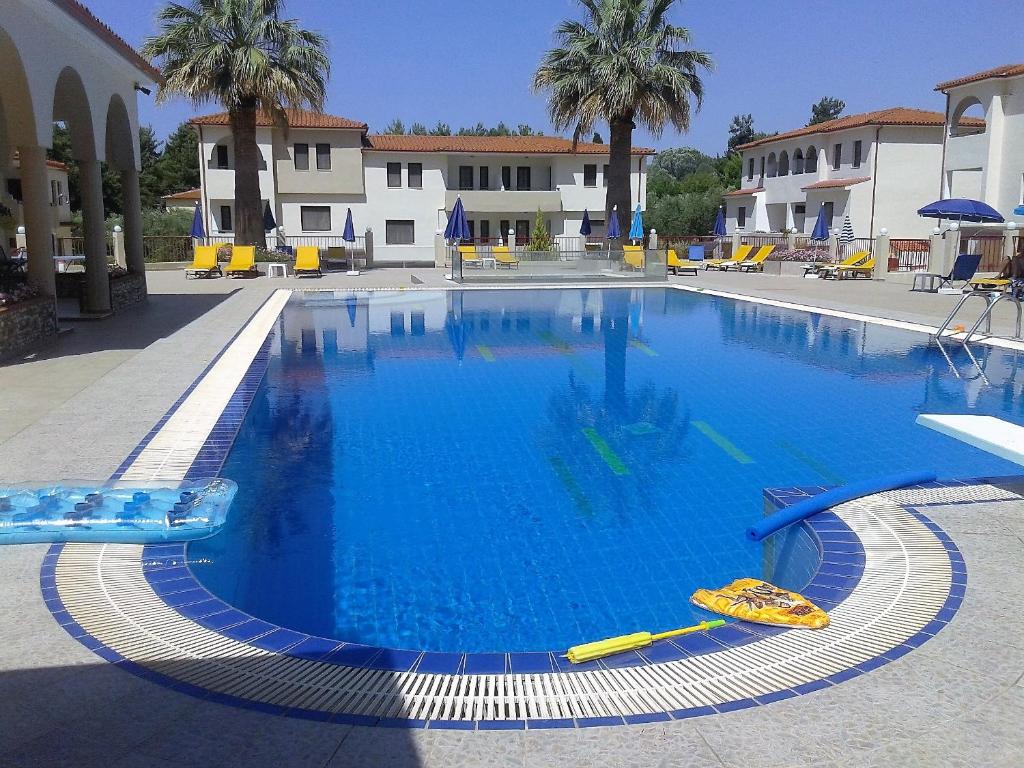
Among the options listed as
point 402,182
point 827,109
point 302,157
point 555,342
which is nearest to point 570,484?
point 555,342

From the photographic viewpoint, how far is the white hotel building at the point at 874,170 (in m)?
38.3

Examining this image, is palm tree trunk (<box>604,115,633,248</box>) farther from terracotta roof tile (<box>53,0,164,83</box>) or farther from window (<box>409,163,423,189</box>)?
terracotta roof tile (<box>53,0,164,83</box>)

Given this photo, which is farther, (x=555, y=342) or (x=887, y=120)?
(x=887, y=120)

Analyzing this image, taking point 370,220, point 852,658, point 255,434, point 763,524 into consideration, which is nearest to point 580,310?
point 255,434

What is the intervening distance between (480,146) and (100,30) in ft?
95.8

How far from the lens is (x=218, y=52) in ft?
88.5

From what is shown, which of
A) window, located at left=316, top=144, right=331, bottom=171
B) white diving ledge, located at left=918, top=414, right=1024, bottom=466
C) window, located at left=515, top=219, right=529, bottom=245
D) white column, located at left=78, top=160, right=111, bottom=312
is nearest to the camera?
white diving ledge, located at left=918, top=414, right=1024, bottom=466

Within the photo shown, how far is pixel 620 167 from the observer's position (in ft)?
100

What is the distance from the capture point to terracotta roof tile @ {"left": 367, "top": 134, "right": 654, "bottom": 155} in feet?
133

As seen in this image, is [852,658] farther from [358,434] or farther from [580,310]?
[580,310]

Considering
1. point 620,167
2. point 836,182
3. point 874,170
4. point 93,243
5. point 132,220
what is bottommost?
point 93,243

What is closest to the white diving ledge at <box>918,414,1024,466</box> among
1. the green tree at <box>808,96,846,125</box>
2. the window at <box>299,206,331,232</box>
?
the window at <box>299,206,331,232</box>

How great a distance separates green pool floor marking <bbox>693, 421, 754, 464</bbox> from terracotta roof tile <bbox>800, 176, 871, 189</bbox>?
1316 inches

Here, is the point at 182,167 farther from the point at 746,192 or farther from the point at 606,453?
the point at 606,453
